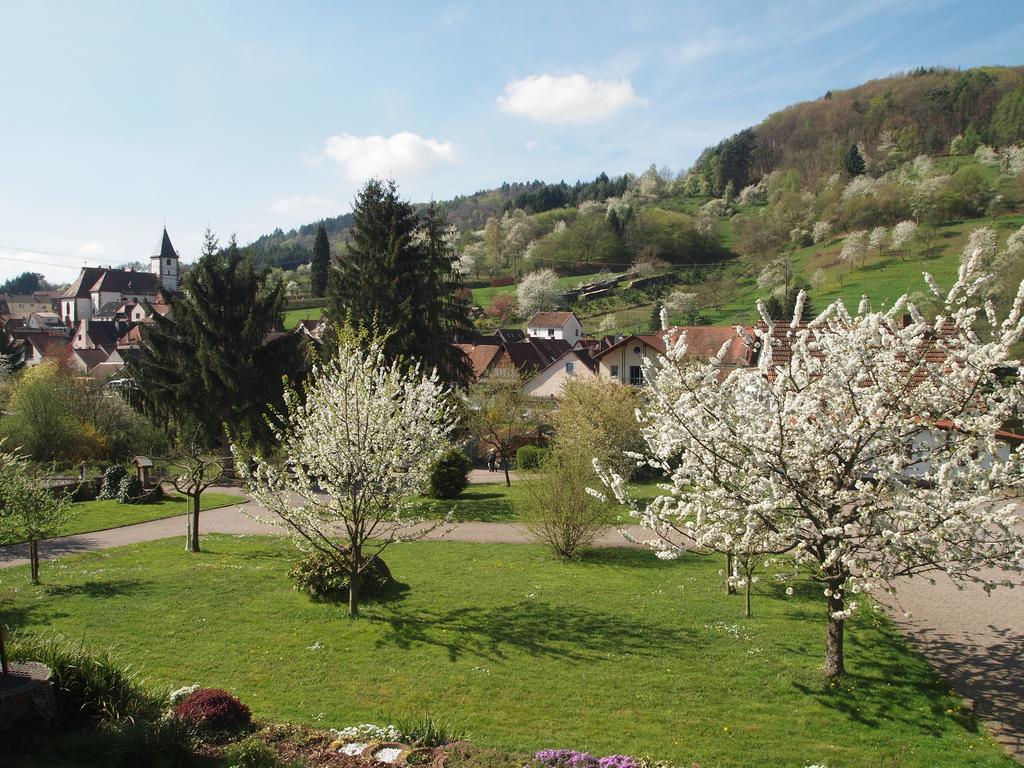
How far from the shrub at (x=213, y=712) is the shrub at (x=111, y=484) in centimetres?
2250

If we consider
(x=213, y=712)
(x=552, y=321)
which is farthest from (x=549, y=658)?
(x=552, y=321)

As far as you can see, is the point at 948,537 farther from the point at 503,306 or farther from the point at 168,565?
the point at 503,306

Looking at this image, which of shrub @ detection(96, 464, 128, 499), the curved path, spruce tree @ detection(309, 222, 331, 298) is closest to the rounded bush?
shrub @ detection(96, 464, 128, 499)

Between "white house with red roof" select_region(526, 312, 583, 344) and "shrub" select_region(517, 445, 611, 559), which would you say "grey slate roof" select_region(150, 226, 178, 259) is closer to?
"white house with red roof" select_region(526, 312, 583, 344)

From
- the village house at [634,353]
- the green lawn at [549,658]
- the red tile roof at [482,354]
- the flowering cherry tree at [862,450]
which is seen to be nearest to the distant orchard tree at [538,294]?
the red tile roof at [482,354]

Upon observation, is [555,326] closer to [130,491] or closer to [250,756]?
[130,491]

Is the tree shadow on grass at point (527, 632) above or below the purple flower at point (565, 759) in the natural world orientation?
below

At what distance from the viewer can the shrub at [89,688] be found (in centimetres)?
815

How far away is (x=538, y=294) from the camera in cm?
9219

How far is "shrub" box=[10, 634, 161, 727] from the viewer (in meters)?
8.15

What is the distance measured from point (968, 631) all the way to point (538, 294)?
269ft

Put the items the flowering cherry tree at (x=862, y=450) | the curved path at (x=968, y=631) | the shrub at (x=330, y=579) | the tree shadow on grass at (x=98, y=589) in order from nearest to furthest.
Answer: the flowering cherry tree at (x=862, y=450) → the curved path at (x=968, y=631) → the shrub at (x=330, y=579) → the tree shadow on grass at (x=98, y=589)

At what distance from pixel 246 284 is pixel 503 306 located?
6687cm

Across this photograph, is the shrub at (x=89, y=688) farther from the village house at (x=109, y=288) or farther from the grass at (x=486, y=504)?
the village house at (x=109, y=288)
